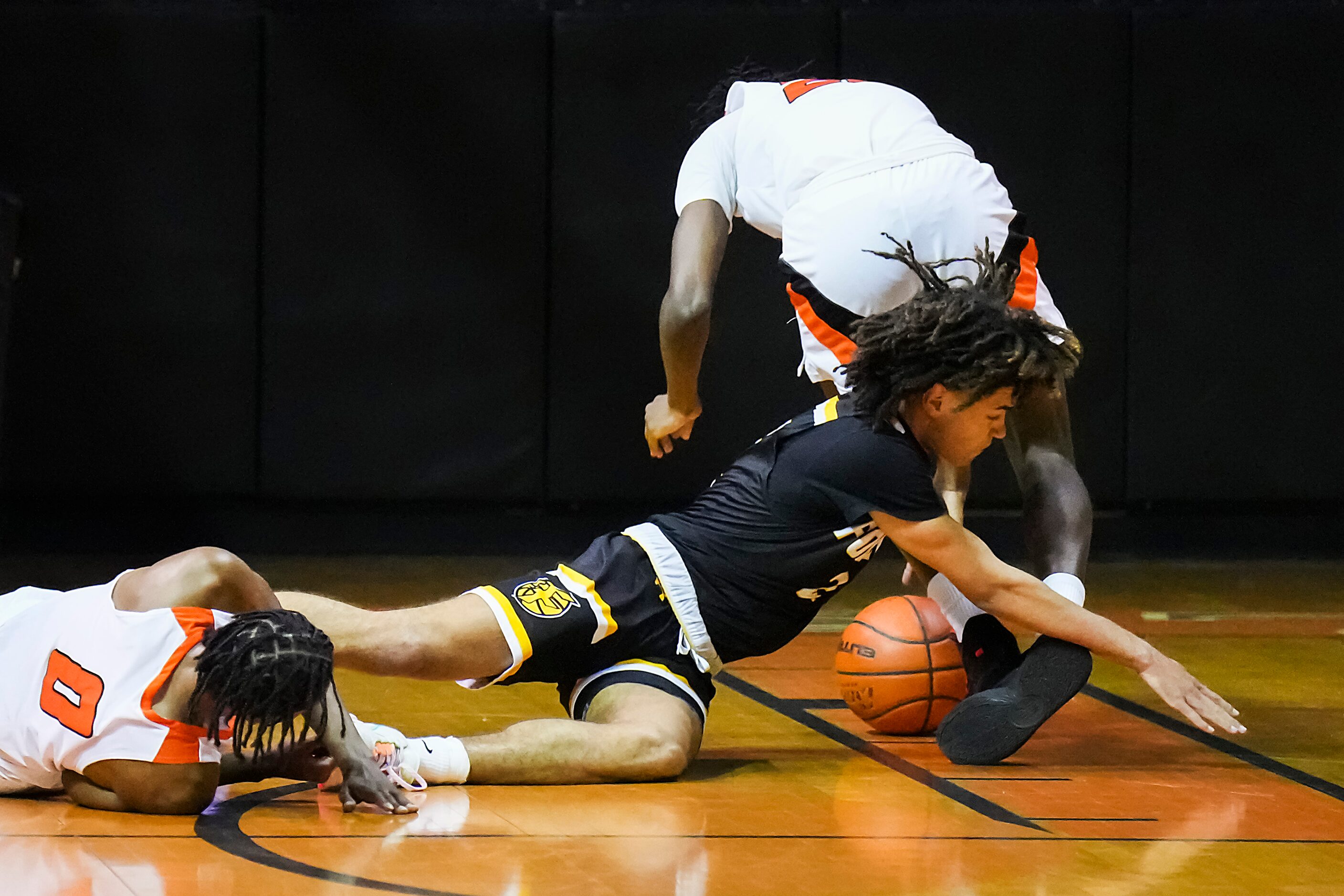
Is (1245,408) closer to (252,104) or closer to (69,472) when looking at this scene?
(252,104)

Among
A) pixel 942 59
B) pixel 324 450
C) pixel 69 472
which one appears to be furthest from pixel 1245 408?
pixel 69 472

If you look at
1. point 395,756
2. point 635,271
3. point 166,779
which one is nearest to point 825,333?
point 395,756

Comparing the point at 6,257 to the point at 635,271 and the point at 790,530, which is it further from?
the point at 790,530

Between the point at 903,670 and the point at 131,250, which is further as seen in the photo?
the point at 131,250

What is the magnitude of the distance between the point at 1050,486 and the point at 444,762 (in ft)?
5.16

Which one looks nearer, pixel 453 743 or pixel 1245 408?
pixel 453 743

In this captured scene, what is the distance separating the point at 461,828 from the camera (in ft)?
10.5

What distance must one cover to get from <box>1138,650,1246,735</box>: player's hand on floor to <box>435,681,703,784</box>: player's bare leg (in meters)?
0.97

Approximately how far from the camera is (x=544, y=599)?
3.72m

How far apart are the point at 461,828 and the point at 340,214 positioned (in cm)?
516

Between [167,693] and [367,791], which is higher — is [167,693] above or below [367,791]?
above

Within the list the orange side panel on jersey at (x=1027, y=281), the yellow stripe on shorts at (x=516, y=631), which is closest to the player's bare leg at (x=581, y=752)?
the yellow stripe on shorts at (x=516, y=631)

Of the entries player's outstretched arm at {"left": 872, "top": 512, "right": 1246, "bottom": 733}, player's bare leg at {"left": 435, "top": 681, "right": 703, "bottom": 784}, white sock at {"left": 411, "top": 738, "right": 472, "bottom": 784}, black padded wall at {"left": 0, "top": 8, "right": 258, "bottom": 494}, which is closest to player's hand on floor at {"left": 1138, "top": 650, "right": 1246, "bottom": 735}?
player's outstretched arm at {"left": 872, "top": 512, "right": 1246, "bottom": 733}

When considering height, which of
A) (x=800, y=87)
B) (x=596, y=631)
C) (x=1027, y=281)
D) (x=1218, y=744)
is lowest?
(x=1218, y=744)
